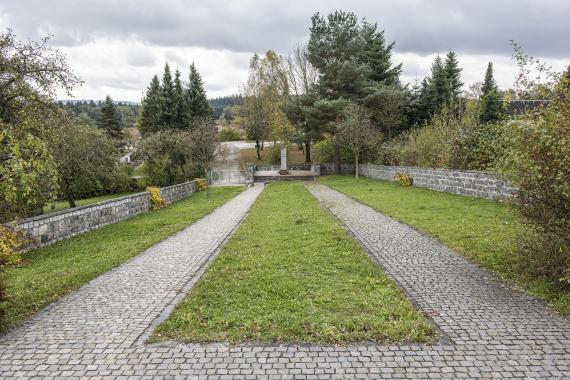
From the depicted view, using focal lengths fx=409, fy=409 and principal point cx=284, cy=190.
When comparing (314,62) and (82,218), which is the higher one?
(314,62)

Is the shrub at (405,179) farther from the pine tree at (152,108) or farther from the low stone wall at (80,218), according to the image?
the pine tree at (152,108)

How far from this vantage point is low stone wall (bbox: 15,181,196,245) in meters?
10.7

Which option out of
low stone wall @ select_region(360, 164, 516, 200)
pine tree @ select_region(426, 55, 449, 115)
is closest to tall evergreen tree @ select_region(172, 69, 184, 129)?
pine tree @ select_region(426, 55, 449, 115)

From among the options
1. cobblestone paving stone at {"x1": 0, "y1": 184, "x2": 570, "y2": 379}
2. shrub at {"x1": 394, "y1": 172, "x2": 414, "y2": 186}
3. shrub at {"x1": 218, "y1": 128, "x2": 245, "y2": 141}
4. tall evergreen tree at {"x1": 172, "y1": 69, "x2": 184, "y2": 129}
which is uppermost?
tall evergreen tree at {"x1": 172, "y1": 69, "x2": 184, "y2": 129}

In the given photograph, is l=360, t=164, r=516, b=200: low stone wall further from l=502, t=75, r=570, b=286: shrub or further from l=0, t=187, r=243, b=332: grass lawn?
l=0, t=187, r=243, b=332: grass lawn

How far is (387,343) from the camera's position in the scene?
4.35m

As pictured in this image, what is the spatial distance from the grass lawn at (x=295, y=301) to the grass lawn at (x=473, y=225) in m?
1.94

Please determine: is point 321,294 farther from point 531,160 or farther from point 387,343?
point 531,160

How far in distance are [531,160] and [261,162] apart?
42153mm

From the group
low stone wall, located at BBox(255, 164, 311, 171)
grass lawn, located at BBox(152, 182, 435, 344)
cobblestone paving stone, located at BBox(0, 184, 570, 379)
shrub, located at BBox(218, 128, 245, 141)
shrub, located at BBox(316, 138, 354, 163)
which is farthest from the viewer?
shrub, located at BBox(218, 128, 245, 141)

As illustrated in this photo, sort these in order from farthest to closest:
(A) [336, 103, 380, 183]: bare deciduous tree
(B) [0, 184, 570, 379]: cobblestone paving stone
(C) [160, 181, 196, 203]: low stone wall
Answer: (A) [336, 103, 380, 183]: bare deciduous tree → (C) [160, 181, 196, 203]: low stone wall → (B) [0, 184, 570, 379]: cobblestone paving stone

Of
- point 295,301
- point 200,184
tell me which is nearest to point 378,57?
point 200,184

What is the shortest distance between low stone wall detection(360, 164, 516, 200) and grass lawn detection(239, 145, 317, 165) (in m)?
19.6

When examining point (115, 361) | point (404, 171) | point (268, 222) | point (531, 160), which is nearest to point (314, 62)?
point (404, 171)
